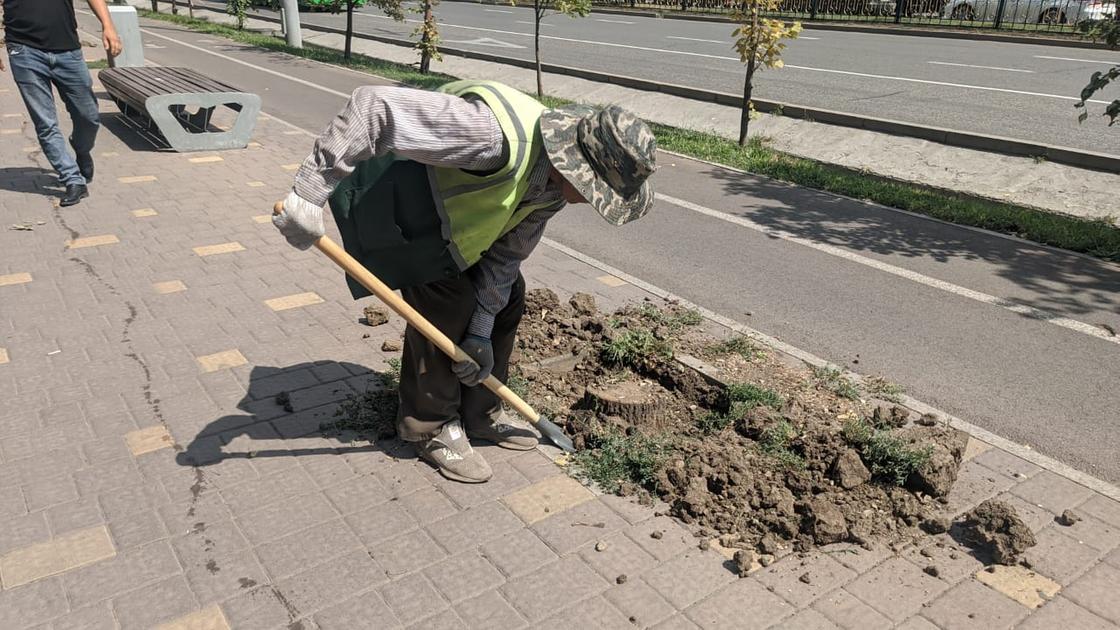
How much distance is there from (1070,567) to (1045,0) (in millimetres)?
22372

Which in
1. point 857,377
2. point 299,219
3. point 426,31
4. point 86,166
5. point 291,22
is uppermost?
point 299,219

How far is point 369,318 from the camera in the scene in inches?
199

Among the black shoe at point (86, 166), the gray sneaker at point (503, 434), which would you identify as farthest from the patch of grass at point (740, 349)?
the black shoe at point (86, 166)

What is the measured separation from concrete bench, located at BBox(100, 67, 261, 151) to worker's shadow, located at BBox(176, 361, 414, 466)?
5320mm

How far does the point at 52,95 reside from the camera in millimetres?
6918

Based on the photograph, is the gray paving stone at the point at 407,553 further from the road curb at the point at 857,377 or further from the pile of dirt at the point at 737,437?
the road curb at the point at 857,377

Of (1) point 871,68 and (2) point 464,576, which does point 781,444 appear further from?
(1) point 871,68

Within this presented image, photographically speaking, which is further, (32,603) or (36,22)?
(36,22)

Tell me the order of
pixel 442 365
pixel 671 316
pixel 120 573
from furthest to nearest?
pixel 671 316
pixel 442 365
pixel 120 573

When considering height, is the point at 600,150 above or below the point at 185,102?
above

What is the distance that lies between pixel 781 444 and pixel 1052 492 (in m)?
1.14

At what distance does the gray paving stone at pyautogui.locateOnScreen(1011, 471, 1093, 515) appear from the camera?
143 inches

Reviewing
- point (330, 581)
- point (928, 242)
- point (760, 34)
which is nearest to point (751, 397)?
point (330, 581)

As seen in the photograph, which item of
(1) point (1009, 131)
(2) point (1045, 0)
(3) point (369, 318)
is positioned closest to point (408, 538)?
(3) point (369, 318)
